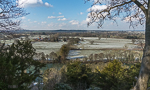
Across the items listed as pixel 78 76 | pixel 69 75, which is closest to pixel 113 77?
pixel 78 76

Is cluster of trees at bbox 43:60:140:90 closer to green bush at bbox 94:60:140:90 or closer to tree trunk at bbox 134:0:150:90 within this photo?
green bush at bbox 94:60:140:90

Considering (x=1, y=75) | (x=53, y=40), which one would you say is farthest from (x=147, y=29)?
(x=53, y=40)

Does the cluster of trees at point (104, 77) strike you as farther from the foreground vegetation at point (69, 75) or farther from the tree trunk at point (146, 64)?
the tree trunk at point (146, 64)

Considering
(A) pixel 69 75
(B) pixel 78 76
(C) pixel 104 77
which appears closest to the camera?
(C) pixel 104 77

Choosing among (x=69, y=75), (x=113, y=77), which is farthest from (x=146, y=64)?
(x=69, y=75)

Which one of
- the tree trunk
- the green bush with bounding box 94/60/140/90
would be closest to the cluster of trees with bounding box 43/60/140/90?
the green bush with bounding box 94/60/140/90

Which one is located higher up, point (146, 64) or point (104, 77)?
point (146, 64)

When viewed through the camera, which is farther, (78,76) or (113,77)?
(78,76)

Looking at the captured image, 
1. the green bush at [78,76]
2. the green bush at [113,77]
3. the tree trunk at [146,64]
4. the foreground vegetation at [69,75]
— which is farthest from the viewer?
the green bush at [78,76]

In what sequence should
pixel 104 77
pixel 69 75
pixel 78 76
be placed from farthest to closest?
A: pixel 69 75, pixel 78 76, pixel 104 77

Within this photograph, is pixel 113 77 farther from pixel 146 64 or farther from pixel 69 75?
pixel 146 64

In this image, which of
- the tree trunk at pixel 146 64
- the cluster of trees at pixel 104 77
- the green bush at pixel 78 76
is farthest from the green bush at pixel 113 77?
the tree trunk at pixel 146 64
